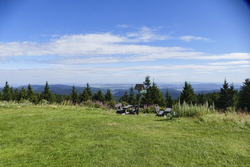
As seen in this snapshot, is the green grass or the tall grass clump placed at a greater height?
the tall grass clump

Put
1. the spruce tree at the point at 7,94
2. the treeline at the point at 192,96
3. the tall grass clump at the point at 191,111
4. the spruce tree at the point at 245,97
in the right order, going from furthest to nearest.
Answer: the spruce tree at the point at 7,94 → the spruce tree at the point at 245,97 → the treeline at the point at 192,96 → the tall grass clump at the point at 191,111

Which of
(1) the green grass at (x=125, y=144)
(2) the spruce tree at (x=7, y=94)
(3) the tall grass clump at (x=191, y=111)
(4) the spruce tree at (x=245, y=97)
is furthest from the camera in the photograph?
(2) the spruce tree at (x=7, y=94)

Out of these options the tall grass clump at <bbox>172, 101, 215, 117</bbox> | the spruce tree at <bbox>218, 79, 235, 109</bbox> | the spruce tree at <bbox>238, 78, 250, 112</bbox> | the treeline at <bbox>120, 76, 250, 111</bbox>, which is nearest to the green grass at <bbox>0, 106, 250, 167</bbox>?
the tall grass clump at <bbox>172, 101, 215, 117</bbox>

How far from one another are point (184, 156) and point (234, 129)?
3629 mm

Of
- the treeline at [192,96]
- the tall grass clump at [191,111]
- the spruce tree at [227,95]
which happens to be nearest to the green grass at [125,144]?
the tall grass clump at [191,111]

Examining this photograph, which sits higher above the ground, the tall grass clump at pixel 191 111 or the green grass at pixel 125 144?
the tall grass clump at pixel 191 111

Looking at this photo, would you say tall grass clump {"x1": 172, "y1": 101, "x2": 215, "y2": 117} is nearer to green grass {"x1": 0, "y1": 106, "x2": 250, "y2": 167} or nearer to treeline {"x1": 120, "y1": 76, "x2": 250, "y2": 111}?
green grass {"x1": 0, "y1": 106, "x2": 250, "y2": 167}

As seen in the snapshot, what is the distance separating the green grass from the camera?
4141 mm

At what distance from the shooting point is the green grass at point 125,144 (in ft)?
13.6

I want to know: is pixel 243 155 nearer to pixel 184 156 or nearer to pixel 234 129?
pixel 184 156

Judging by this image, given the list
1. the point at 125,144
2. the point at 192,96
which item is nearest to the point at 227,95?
the point at 192,96

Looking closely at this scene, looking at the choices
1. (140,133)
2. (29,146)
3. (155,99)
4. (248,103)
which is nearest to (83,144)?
(29,146)

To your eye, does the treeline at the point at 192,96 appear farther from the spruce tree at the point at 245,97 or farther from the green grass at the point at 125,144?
the green grass at the point at 125,144

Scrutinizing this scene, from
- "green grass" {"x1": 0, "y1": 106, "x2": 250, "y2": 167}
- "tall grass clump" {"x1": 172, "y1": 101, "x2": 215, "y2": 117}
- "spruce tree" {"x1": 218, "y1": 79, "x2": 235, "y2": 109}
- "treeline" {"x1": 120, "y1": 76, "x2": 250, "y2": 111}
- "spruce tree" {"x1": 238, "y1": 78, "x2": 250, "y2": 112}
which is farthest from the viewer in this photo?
"spruce tree" {"x1": 218, "y1": 79, "x2": 235, "y2": 109}
